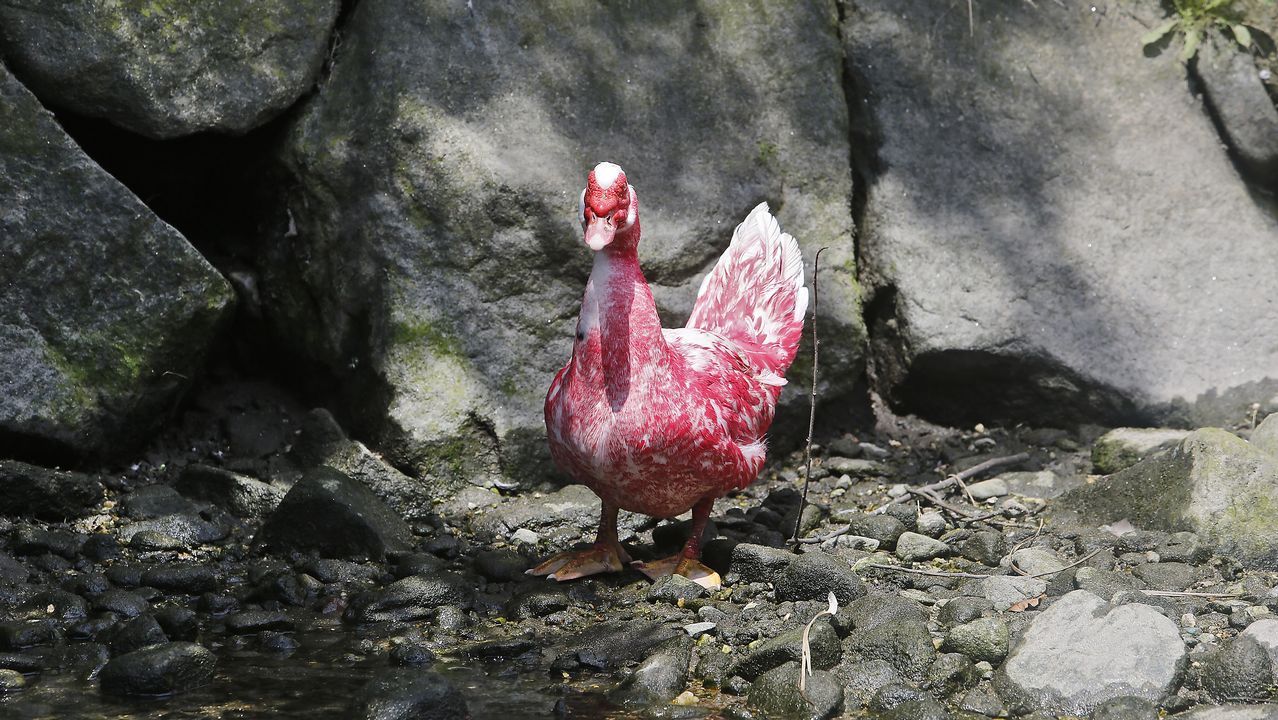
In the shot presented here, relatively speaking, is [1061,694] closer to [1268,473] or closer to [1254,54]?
[1268,473]

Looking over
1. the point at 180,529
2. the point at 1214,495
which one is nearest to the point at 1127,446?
the point at 1214,495

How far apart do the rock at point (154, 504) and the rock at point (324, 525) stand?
499 mm

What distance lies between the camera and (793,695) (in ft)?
12.6

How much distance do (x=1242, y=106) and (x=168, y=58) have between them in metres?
5.12

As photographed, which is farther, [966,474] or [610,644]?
[966,474]

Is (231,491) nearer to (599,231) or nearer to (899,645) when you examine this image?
(599,231)

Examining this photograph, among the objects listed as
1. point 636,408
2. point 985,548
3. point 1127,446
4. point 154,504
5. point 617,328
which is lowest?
point 985,548

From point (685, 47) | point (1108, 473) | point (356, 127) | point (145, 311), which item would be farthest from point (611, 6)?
point (1108, 473)

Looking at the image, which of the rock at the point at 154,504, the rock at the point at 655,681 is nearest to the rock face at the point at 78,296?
the rock at the point at 154,504

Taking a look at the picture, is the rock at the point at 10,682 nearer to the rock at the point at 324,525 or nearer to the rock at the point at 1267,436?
the rock at the point at 324,525

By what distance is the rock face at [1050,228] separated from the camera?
20.4 feet

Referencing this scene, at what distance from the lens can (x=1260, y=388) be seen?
618 centimetres

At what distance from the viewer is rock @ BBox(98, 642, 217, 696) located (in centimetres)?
384

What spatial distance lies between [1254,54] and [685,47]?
115 inches
